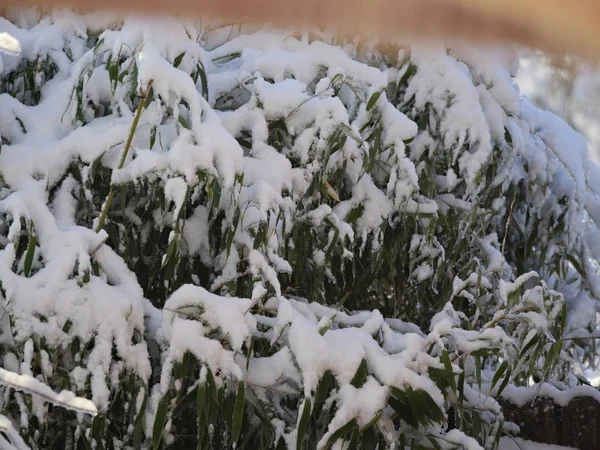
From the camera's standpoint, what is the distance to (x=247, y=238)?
1596mm

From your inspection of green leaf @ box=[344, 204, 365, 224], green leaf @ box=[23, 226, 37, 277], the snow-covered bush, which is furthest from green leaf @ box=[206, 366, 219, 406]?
green leaf @ box=[344, 204, 365, 224]

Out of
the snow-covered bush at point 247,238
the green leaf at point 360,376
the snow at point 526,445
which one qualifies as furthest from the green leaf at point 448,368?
the snow at point 526,445

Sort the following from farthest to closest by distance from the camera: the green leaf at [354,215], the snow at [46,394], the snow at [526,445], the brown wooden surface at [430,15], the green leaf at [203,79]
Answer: the snow at [526,445], the green leaf at [354,215], the green leaf at [203,79], the snow at [46,394], the brown wooden surface at [430,15]

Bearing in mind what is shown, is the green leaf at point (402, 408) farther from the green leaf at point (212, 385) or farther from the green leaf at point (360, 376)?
the green leaf at point (212, 385)

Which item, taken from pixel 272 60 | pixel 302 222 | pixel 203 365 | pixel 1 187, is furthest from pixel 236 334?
pixel 272 60

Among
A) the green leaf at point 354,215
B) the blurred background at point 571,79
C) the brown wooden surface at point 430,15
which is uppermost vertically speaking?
the brown wooden surface at point 430,15

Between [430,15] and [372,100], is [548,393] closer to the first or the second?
[372,100]

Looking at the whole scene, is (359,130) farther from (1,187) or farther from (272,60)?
(1,187)

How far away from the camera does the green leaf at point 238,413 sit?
4.15 feet

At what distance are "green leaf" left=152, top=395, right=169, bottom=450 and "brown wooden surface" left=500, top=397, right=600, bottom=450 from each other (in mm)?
1208

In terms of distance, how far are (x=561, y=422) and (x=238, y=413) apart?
4.18 ft

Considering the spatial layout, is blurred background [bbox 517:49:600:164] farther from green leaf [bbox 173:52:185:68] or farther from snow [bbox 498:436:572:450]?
snow [bbox 498:436:572:450]

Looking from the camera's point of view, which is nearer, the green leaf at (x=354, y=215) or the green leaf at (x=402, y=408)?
the green leaf at (x=402, y=408)

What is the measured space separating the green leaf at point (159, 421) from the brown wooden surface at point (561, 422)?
47.6 inches
